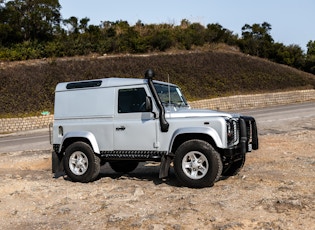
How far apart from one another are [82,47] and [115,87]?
2925cm

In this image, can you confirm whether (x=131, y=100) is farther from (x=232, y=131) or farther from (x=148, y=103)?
(x=232, y=131)

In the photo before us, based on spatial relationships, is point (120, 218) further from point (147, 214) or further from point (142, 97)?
point (142, 97)

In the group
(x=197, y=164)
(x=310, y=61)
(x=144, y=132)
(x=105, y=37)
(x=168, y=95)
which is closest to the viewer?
(x=197, y=164)

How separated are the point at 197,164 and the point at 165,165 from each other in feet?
2.05

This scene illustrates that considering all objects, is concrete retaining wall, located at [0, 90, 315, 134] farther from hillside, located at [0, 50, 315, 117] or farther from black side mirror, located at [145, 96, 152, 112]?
black side mirror, located at [145, 96, 152, 112]

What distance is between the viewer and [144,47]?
38469 mm

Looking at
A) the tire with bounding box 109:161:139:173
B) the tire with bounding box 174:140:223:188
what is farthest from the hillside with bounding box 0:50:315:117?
the tire with bounding box 174:140:223:188

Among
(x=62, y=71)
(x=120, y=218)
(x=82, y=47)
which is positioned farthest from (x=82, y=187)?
(x=82, y=47)

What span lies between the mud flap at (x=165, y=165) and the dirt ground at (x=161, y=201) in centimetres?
27

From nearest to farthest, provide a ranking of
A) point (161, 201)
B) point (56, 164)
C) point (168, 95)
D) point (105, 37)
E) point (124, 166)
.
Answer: point (161, 201), point (168, 95), point (56, 164), point (124, 166), point (105, 37)

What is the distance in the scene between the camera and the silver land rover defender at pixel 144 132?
686cm

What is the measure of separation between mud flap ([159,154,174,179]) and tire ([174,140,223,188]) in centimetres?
16

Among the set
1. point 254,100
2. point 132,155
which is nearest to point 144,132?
point 132,155

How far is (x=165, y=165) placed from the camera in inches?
279
